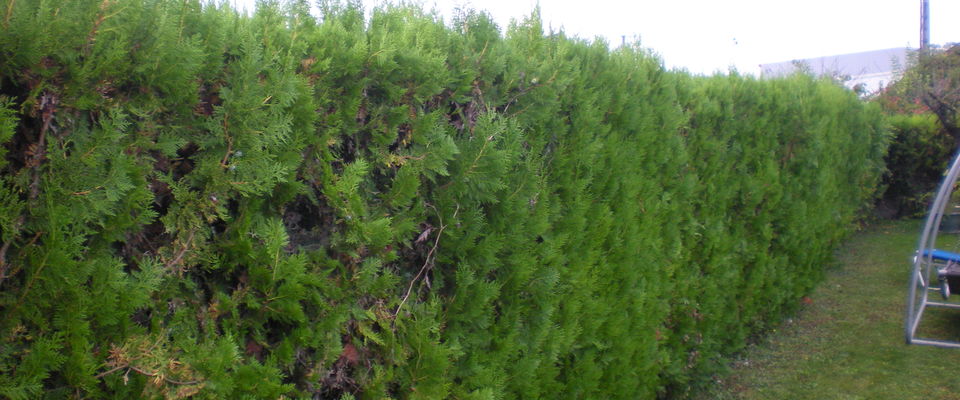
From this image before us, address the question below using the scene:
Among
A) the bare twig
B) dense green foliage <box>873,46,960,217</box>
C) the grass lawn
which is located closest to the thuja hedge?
the bare twig

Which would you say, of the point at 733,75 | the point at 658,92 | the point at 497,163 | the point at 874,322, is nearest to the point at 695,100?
the point at 658,92

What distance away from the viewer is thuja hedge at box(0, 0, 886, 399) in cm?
169

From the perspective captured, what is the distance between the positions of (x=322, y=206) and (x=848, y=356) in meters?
5.70

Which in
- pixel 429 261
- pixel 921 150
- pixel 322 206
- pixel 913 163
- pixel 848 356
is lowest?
pixel 848 356

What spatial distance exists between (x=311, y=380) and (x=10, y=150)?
3.57 ft

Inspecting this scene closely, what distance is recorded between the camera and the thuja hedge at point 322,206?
1.69 metres

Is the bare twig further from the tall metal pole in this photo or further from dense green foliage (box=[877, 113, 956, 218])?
the tall metal pole

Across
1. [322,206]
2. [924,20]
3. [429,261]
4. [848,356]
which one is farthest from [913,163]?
[322,206]

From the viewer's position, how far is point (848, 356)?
6.36 meters

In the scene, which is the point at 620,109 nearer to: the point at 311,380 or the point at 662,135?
the point at 662,135

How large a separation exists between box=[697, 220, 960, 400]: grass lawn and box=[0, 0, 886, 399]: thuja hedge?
1.48 m

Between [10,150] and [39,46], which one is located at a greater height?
[39,46]

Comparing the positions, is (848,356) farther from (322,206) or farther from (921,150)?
(921,150)

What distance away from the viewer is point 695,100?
549 centimetres
